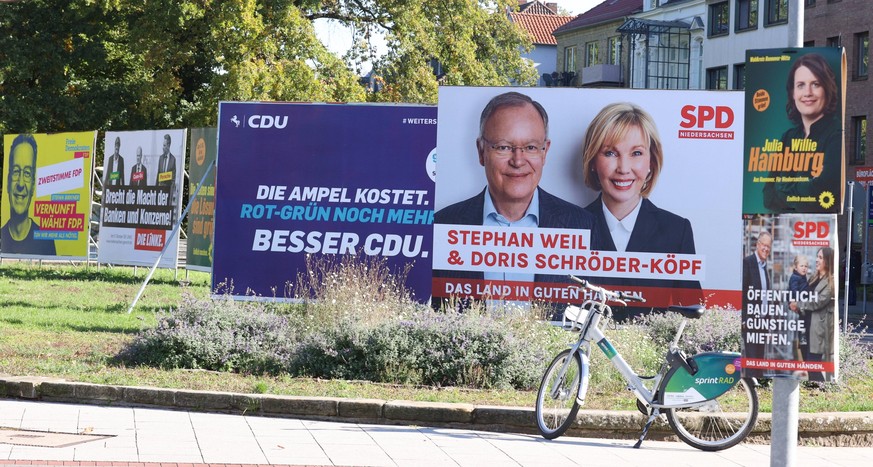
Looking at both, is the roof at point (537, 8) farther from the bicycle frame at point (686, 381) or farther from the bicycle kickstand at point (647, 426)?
the bicycle kickstand at point (647, 426)

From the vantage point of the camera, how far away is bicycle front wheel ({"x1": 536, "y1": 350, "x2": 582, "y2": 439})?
9.66 m

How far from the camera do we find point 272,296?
17062mm

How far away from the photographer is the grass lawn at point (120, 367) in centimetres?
1077

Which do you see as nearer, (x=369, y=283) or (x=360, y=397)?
(x=360, y=397)

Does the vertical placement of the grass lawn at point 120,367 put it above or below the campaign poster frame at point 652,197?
below

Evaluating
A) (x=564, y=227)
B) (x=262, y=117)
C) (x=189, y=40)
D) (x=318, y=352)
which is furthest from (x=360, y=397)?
(x=189, y=40)

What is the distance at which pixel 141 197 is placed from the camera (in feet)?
83.8

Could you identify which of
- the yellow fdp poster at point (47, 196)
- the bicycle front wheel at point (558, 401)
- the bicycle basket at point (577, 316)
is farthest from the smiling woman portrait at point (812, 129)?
the yellow fdp poster at point (47, 196)

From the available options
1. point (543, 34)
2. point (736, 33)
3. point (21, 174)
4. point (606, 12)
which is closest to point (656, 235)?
point (21, 174)

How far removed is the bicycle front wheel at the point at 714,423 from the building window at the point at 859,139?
133 ft

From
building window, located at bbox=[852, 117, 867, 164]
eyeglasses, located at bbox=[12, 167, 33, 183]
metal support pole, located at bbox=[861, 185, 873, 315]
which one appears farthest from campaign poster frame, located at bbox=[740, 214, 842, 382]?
building window, located at bbox=[852, 117, 867, 164]

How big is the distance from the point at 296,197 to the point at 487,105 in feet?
10.1

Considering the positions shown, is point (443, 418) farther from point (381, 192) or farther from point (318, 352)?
point (381, 192)

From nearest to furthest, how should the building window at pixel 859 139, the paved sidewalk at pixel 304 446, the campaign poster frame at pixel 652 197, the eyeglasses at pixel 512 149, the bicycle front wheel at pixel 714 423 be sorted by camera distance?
the paved sidewalk at pixel 304 446 < the bicycle front wheel at pixel 714 423 < the campaign poster frame at pixel 652 197 < the eyeglasses at pixel 512 149 < the building window at pixel 859 139
